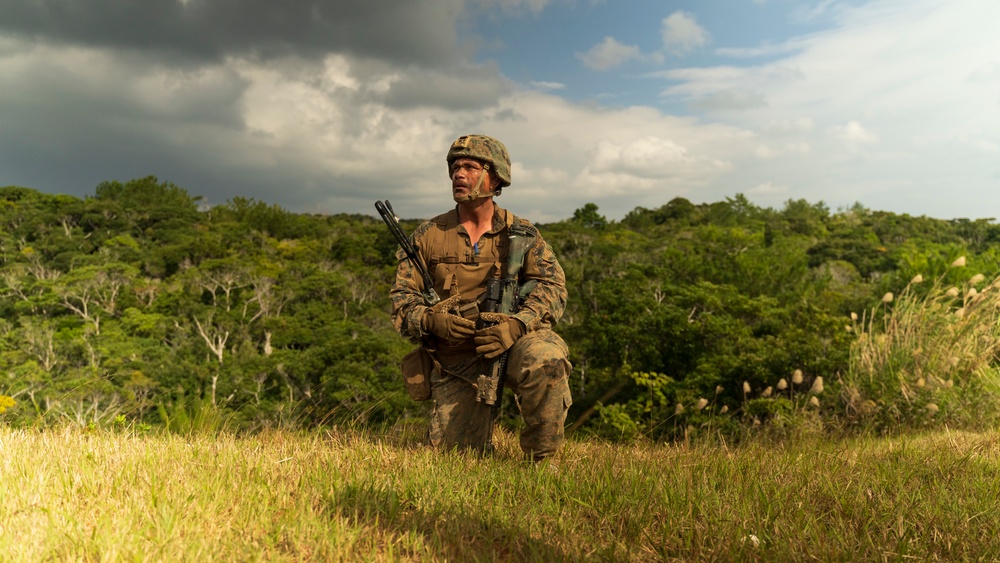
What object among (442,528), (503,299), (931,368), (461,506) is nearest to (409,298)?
(503,299)

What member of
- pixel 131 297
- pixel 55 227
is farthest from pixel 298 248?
pixel 55 227

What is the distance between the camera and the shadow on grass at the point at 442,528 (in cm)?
216

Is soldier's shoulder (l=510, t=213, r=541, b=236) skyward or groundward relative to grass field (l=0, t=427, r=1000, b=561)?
skyward

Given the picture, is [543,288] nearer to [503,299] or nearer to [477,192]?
[503,299]

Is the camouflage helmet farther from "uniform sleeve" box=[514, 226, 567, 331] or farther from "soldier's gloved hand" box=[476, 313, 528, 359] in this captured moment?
"soldier's gloved hand" box=[476, 313, 528, 359]

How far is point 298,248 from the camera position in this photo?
66.4 m

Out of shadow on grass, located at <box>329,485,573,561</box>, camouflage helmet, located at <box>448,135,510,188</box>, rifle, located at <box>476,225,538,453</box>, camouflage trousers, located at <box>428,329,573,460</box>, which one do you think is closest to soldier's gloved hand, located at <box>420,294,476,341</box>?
rifle, located at <box>476,225,538,453</box>

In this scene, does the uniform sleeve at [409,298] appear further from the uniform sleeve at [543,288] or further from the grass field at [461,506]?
the grass field at [461,506]

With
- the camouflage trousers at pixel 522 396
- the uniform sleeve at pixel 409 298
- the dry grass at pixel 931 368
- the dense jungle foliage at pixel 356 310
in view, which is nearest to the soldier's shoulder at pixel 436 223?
the uniform sleeve at pixel 409 298

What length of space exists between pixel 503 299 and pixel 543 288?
29 centimetres

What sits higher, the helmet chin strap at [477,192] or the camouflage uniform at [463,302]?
the helmet chin strap at [477,192]

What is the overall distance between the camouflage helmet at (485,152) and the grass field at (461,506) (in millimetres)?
1843

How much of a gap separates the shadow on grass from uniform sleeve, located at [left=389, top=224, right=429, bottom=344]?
142 centimetres

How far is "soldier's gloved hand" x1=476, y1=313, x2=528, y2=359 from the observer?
369 centimetres
